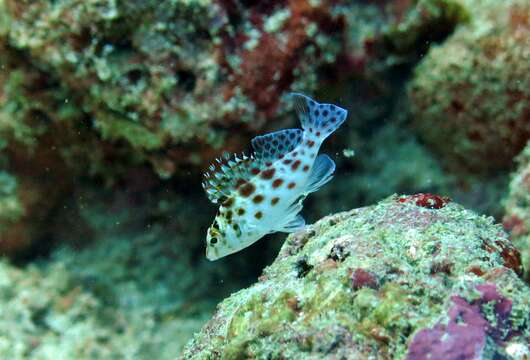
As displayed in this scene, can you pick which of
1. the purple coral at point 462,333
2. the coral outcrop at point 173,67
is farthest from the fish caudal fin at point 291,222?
the coral outcrop at point 173,67

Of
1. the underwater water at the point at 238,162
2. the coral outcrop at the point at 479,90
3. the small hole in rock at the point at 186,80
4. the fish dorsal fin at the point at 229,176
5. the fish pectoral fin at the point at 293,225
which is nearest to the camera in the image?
the underwater water at the point at 238,162

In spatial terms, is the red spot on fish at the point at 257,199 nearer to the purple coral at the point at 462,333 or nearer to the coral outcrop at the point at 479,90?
the purple coral at the point at 462,333

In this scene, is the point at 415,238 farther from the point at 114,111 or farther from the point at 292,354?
the point at 114,111

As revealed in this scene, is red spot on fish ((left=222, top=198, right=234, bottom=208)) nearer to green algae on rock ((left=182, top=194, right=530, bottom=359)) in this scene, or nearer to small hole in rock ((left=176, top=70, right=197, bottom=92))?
green algae on rock ((left=182, top=194, right=530, bottom=359))

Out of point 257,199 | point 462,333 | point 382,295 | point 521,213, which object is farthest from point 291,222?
point 521,213

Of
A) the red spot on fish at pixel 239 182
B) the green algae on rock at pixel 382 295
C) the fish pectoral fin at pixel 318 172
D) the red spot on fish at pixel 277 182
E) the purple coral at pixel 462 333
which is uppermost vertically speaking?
the red spot on fish at pixel 239 182

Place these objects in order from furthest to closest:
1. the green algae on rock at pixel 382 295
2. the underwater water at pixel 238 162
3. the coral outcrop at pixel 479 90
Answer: the coral outcrop at pixel 479 90 → the underwater water at pixel 238 162 → the green algae on rock at pixel 382 295

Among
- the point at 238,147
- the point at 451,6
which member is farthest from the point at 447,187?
the point at 238,147
